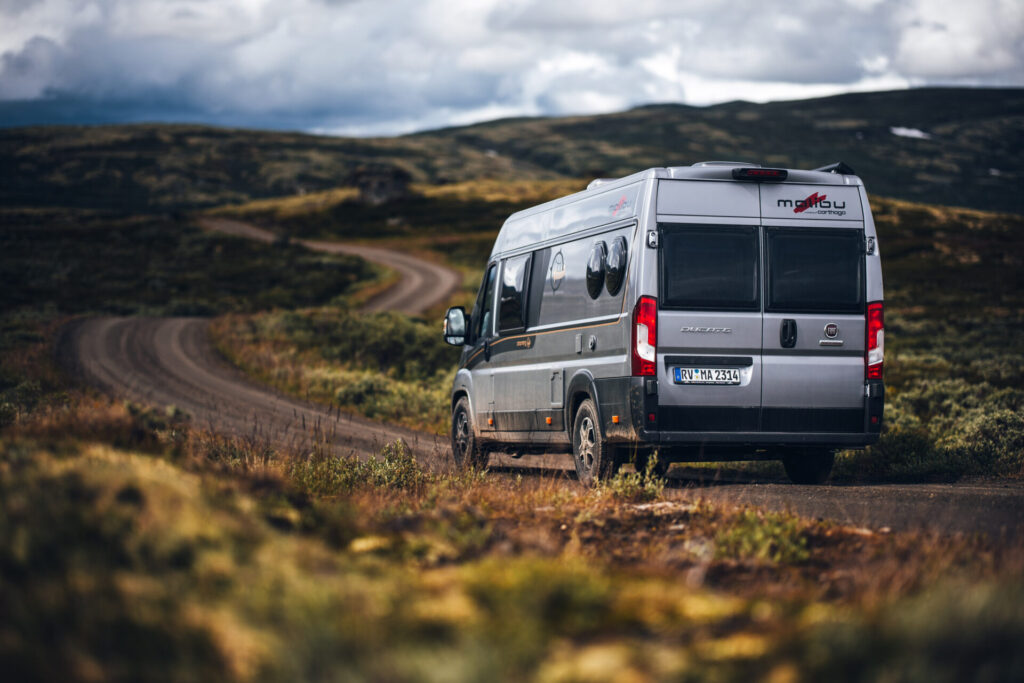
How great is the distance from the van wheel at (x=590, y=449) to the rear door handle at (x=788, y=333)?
6.01 feet

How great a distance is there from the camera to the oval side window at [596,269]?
30.8 feet

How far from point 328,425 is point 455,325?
4.70 m

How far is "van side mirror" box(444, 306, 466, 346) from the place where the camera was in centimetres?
1274

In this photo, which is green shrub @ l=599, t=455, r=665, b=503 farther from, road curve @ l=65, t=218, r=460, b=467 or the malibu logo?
the malibu logo

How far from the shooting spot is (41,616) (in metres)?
3.18

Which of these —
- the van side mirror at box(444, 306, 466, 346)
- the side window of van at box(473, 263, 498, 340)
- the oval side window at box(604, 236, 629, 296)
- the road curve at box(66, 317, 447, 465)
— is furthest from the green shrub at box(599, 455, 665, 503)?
the van side mirror at box(444, 306, 466, 346)

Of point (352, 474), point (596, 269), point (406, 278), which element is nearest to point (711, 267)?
point (596, 269)

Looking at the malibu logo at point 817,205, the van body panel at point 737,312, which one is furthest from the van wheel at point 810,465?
the malibu logo at point 817,205

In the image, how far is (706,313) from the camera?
8805 millimetres

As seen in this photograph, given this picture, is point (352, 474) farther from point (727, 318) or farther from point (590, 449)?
point (727, 318)

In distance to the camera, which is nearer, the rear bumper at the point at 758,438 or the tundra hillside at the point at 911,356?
the rear bumper at the point at 758,438

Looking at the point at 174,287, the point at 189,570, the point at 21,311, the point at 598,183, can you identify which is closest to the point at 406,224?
the point at 174,287

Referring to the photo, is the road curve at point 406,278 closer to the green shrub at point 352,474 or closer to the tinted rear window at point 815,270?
the green shrub at point 352,474

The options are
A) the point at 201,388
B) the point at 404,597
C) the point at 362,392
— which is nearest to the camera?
the point at 404,597
